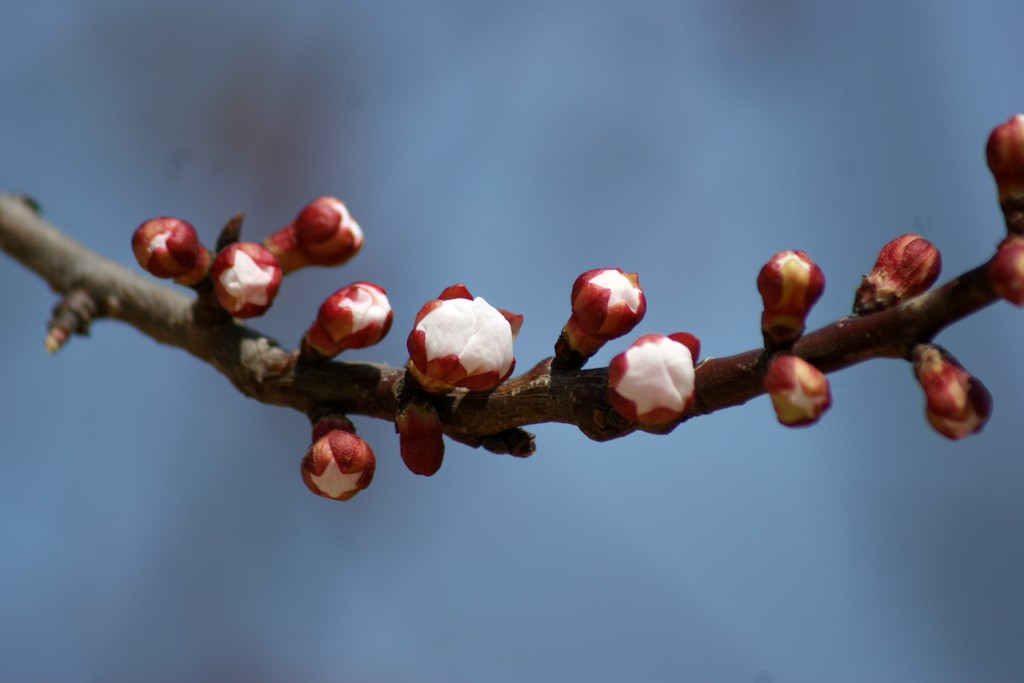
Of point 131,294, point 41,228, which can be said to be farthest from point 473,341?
point 41,228

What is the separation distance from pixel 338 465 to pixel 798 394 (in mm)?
601

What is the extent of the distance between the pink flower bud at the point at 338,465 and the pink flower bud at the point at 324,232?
464 mm

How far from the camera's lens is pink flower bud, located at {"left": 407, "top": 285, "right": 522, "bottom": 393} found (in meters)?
1.15

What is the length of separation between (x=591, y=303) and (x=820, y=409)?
12.6 inches

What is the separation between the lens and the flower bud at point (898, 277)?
105 centimetres

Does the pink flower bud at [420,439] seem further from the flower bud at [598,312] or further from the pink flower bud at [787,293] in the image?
the pink flower bud at [787,293]

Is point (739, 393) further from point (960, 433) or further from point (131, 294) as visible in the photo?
point (131, 294)

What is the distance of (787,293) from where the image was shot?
1.02 m

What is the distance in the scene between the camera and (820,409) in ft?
3.12

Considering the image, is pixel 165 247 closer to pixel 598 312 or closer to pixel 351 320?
pixel 351 320

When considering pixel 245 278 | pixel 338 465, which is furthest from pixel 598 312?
pixel 245 278

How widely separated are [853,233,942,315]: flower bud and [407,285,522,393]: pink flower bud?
0.42 metres

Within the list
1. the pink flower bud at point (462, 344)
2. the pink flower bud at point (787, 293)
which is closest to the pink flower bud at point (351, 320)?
the pink flower bud at point (462, 344)

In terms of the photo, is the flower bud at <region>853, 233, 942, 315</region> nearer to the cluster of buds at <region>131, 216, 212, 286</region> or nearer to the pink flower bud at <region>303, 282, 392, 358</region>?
the pink flower bud at <region>303, 282, 392, 358</region>
